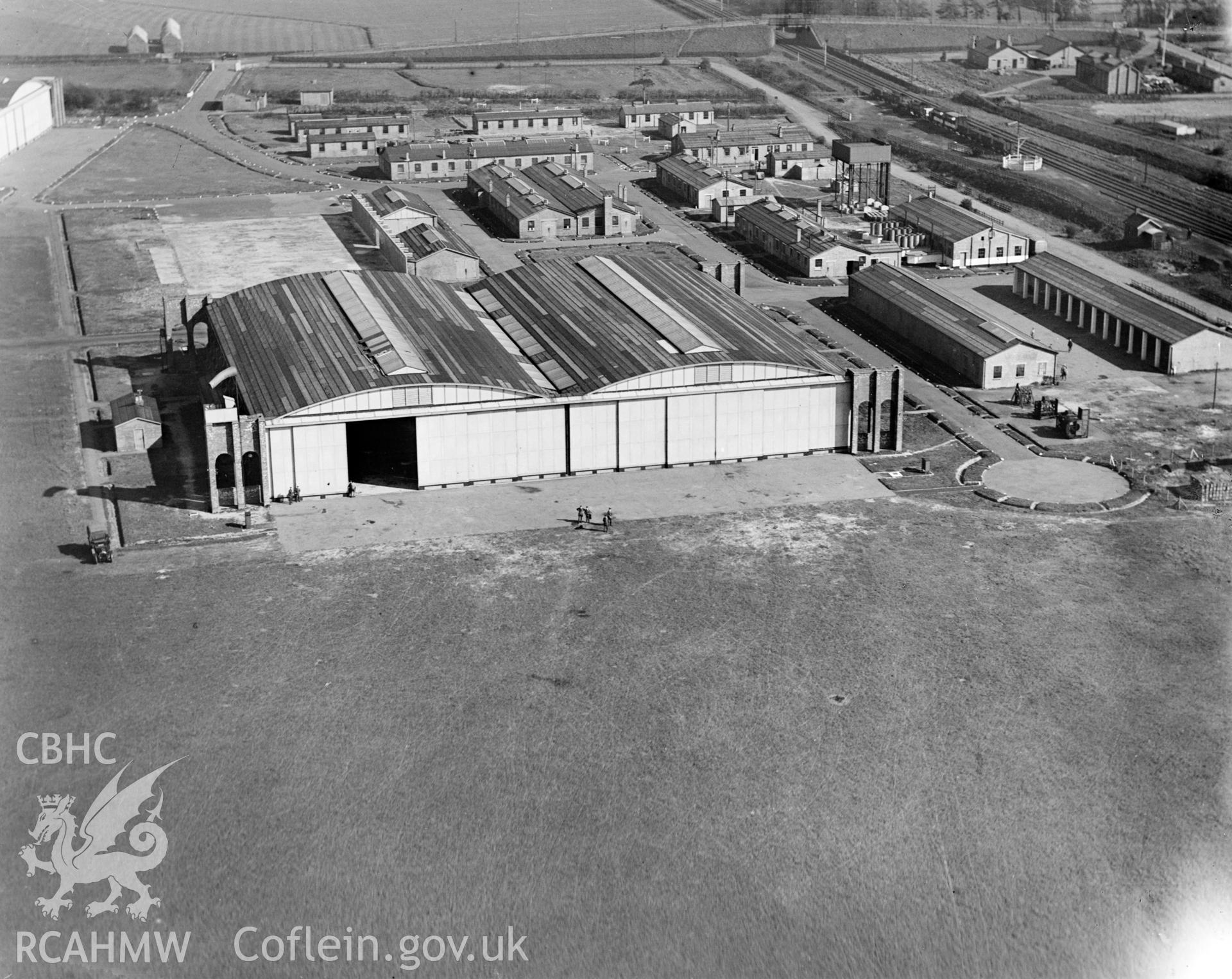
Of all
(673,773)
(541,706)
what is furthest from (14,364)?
(673,773)

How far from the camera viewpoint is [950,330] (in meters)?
53.5

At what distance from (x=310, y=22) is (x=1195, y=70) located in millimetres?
77727

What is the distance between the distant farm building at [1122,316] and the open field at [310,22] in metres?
80.7

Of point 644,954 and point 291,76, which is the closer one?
point 644,954

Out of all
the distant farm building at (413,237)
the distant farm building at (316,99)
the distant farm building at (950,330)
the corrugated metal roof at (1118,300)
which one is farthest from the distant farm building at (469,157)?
the corrugated metal roof at (1118,300)

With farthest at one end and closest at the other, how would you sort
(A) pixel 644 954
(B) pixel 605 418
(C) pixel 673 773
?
(B) pixel 605 418, (C) pixel 673 773, (A) pixel 644 954

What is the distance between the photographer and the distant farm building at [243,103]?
113 meters

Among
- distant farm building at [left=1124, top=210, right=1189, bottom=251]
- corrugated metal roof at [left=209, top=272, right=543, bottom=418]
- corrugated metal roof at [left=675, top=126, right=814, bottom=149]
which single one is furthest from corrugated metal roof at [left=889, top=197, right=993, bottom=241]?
corrugated metal roof at [left=209, top=272, right=543, bottom=418]

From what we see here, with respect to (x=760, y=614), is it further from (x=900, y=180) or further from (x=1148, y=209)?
(x=900, y=180)

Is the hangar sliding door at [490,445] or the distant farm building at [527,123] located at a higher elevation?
the distant farm building at [527,123]

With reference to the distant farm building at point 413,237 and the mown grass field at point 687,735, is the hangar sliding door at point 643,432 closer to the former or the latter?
the mown grass field at point 687,735

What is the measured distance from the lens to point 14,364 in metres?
54.7

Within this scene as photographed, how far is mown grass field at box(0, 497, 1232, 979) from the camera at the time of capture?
24312 mm

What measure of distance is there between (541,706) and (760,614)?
6.27m
